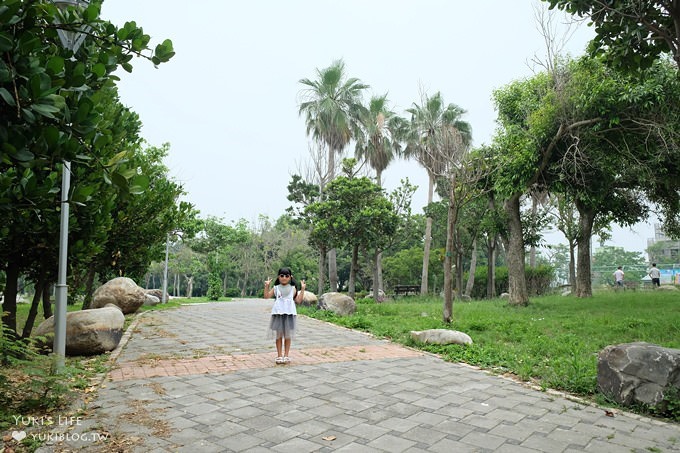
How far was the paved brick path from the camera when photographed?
3.72 meters

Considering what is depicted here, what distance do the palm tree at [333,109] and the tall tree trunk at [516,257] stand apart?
35.7ft

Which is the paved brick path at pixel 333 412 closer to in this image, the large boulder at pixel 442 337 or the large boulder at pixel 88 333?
the large boulder at pixel 88 333

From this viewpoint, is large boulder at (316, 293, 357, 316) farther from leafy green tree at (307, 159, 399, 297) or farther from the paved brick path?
the paved brick path

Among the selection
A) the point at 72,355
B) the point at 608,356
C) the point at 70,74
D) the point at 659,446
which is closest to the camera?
the point at 70,74

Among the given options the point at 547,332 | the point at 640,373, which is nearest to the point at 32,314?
the point at 640,373

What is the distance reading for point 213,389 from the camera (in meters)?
5.30

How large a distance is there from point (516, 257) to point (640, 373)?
1135cm

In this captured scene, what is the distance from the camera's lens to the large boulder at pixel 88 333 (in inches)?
284

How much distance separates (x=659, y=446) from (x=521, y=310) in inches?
421

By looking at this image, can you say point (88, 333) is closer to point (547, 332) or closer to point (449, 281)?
point (449, 281)

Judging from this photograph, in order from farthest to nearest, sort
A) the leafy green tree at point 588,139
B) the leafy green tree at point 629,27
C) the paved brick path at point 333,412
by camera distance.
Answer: the leafy green tree at point 588,139 → the leafy green tree at point 629,27 → the paved brick path at point 333,412

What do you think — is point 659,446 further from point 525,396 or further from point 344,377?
point 344,377

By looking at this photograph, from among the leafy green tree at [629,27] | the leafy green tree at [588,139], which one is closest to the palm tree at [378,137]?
the leafy green tree at [588,139]

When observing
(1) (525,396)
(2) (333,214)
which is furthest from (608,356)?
(2) (333,214)
